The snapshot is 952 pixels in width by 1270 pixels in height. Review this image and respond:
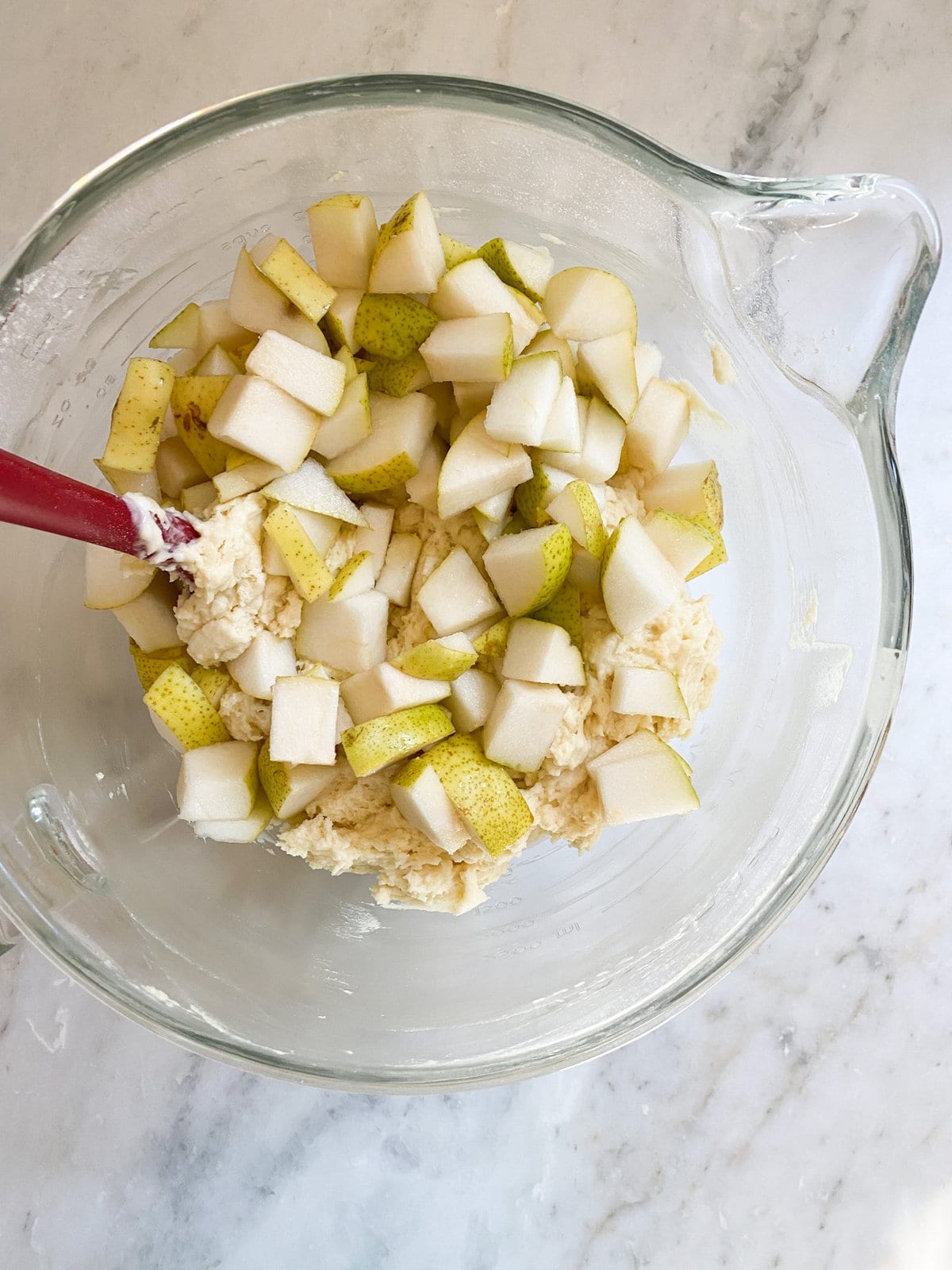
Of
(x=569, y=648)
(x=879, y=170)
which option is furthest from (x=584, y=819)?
(x=879, y=170)

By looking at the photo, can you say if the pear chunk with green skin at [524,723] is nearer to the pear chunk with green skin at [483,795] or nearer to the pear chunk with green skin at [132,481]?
the pear chunk with green skin at [483,795]

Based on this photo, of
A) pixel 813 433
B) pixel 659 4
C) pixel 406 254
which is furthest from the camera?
pixel 659 4

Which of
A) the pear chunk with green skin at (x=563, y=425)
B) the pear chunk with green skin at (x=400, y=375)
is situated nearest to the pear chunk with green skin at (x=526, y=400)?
the pear chunk with green skin at (x=563, y=425)

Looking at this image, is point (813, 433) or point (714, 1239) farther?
point (714, 1239)

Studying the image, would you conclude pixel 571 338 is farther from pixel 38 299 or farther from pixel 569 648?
pixel 38 299

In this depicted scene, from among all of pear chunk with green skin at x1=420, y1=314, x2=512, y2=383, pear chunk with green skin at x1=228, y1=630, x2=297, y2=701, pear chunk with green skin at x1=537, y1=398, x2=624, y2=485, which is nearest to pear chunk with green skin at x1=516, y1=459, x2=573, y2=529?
pear chunk with green skin at x1=537, y1=398, x2=624, y2=485

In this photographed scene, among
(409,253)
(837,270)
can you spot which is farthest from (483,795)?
(837,270)
